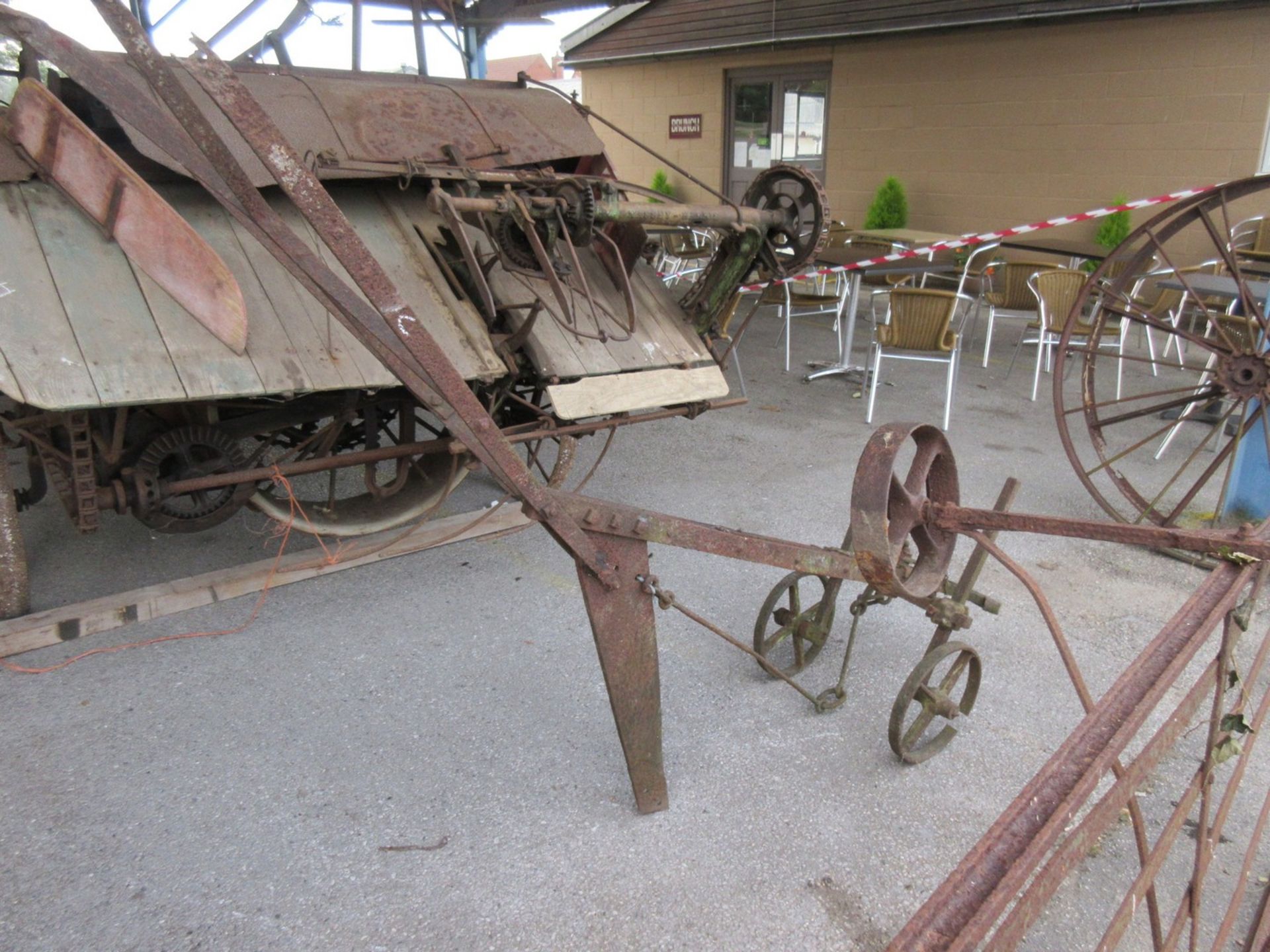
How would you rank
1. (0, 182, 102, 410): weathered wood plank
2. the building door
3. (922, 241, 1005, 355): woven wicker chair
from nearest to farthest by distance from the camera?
(0, 182, 102, 410): weathered wood plank → (922, 241, 1005, 355): woven wicker chair → the building door

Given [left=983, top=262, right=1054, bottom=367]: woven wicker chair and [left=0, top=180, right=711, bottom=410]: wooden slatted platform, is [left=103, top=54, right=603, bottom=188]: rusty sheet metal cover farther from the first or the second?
[left=983, top=262, right=1054, bottom=367]: woven wicker chair

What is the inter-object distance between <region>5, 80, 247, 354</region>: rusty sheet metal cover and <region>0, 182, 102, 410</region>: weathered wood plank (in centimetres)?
18

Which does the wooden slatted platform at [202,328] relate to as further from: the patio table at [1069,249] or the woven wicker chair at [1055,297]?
the patio table at [1069,249]

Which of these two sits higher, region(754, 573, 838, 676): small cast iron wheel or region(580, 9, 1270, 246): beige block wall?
region(580, 9, 1270, 246): beige block wall

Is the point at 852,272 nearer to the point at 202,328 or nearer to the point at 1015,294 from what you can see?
the point at 1015,294

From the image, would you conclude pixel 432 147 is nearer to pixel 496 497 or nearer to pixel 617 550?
pixel 496 497

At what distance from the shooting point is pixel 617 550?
2.03 m

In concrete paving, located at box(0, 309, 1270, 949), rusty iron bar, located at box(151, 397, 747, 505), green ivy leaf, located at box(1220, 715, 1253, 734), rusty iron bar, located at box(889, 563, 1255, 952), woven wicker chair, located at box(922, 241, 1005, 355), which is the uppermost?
woven wicker chair, located at box(922, 241, 1005, 355)

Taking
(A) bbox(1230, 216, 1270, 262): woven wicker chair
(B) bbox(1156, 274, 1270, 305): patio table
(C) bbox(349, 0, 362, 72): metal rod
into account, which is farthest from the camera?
(A) bbox(1230, 216, 1270, 262): woven wicker chair

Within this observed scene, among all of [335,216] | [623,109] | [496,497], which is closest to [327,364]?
[335,216]

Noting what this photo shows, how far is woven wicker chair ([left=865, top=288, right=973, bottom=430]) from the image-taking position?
5359 millimetres

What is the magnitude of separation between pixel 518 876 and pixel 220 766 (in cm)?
99

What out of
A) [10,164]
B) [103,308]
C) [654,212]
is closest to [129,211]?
[103,308]

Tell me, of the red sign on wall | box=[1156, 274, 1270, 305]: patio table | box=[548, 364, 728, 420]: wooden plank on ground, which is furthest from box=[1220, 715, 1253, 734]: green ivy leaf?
the red sign on wall
